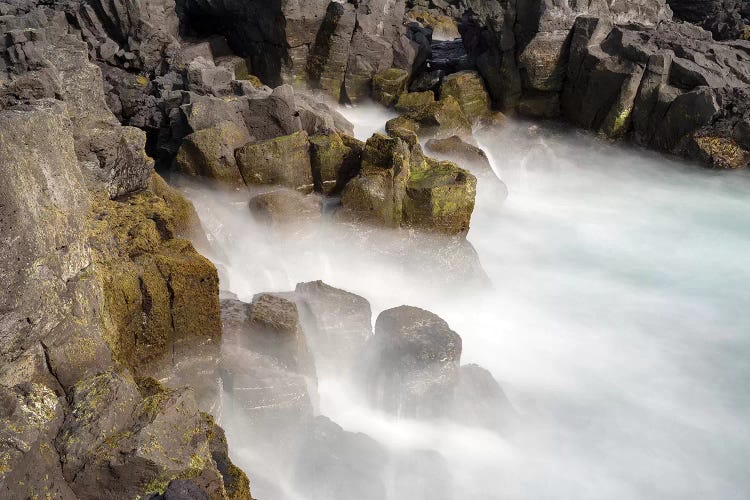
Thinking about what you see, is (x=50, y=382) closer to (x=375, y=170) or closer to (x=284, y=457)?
(x=284, y=457)

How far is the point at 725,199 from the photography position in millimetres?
18078

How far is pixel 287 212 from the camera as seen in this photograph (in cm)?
1212

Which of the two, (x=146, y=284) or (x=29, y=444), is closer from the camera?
(x=29, y=444)

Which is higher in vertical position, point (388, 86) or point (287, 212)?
point (287, 212)

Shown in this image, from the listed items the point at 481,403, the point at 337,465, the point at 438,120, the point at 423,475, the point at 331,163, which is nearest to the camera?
the point at 337,465

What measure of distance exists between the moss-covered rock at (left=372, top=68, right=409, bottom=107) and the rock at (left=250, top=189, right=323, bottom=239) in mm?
10299

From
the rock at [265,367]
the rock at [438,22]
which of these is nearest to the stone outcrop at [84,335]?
the rock at [265,367]

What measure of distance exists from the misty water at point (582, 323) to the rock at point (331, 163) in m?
1.09

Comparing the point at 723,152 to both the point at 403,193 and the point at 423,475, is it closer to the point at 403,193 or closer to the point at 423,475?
the point at 403,193

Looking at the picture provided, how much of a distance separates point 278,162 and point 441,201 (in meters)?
3.37

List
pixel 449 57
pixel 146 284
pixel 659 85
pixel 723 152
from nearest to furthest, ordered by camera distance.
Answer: pixel 146 284 < pixel 723 152 < pixel 659 85 < pixel 449 57

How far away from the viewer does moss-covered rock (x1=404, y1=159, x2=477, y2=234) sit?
1227cm

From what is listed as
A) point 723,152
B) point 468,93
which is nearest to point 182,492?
point 723,152

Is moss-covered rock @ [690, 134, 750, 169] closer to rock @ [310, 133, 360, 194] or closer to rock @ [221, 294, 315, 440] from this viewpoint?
rock @ [310, 133, 360, 194]
